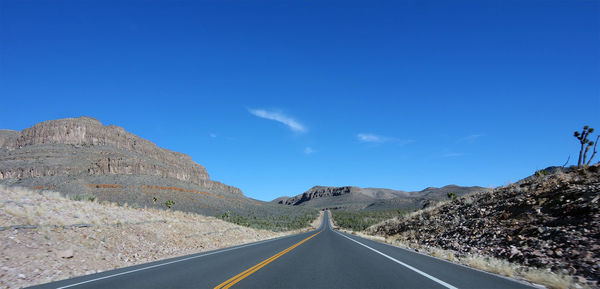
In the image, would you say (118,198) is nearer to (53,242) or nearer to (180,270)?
(53,242)

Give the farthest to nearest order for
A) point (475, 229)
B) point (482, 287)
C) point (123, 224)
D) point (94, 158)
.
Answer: point (94, 158) < point (123, 224) < point (475, 229) < point (482, 287)

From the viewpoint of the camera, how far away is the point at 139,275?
10016 millimetres

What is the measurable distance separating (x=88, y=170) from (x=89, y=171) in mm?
984

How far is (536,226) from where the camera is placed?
1288cm

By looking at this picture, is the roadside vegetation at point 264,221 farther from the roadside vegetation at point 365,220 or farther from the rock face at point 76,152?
the rock face at point 76,152

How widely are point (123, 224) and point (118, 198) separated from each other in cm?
5573

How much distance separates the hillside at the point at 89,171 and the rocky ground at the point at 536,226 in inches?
1926

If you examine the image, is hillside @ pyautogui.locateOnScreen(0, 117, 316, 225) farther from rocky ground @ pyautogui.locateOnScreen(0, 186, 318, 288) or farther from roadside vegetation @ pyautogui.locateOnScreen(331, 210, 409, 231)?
rocky ground @ pyautogui.locateOnScreen(0, 186, 318, 288)

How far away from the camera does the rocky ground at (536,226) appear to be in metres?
9.68

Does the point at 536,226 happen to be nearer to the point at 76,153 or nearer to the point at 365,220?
the point at 365,220

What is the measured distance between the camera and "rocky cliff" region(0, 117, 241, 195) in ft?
251

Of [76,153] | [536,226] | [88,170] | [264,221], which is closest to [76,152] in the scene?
[76,153]

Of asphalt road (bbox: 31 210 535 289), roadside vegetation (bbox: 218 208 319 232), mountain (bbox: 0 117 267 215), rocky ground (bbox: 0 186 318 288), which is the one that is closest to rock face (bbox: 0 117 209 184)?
mountain (bbox: 0 117 267 215)

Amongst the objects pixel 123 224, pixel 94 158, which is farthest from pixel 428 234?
pixel 94 158
